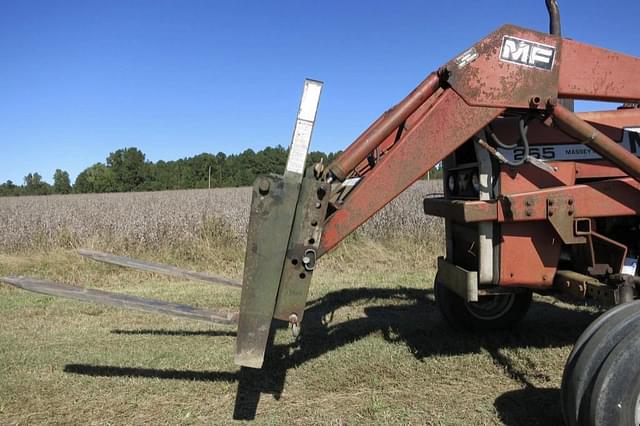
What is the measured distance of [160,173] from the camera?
64688 mm

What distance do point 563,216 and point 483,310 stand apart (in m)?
1.95

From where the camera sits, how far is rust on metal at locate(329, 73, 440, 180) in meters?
3.19

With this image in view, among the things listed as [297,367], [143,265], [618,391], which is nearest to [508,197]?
[618,391]

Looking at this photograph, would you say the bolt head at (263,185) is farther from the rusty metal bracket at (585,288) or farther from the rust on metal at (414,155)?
the rusty metal bracket at (585,288)

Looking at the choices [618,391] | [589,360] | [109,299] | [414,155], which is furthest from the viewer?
[109,299]

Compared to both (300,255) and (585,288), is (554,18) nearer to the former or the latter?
(585,288)

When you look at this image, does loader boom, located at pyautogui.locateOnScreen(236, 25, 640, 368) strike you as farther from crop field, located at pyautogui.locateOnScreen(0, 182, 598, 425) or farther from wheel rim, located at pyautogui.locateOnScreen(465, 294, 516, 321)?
wheel rim, located at pyautogui.locateOnScreen(465, 294, 516, 321)

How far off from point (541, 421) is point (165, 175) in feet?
207

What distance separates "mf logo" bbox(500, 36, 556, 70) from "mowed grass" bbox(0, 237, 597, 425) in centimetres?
223

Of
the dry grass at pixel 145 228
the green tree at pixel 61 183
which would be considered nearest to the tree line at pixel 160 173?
the green tree at pixel 61 183

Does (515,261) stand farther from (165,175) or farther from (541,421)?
(165,175)

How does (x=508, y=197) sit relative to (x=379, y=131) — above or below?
below

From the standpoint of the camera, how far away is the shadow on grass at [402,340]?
375 centimetres

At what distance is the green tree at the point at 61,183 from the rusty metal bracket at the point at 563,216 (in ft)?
208
